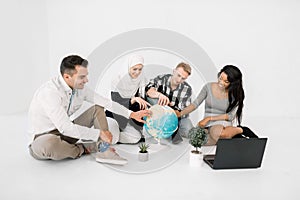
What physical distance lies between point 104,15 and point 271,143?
242cm

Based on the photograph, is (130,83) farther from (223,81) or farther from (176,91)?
(223,81)

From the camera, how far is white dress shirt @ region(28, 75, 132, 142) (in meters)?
2.61

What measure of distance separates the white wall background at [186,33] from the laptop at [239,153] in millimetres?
1651

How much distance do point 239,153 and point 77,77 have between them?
1265mm

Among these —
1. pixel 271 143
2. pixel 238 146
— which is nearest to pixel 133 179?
pixel 238 146

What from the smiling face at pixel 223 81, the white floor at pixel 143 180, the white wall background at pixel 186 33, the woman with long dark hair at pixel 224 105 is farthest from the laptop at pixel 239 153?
the white wall background at pixel 186 33

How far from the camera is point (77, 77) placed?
271 centimetres

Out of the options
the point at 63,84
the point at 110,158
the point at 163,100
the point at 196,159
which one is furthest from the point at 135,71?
the point at 196,159

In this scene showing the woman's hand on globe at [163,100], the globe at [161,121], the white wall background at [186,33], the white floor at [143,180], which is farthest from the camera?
the white wall background at [186,33]

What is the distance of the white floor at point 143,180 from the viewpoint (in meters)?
2.34

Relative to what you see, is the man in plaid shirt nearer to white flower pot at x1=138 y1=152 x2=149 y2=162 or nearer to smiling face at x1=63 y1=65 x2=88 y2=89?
white flower pot at x1=138 y1=152 x2=149 y2=162

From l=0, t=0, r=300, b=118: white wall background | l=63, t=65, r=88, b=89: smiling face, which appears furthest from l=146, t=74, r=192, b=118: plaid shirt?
l=0, t=0, r=300, b=118: white wall background

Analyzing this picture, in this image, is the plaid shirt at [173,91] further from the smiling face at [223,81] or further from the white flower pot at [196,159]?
the white flower pot at [196,159]

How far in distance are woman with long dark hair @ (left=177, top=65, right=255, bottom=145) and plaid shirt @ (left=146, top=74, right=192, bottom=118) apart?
0.07 meters
